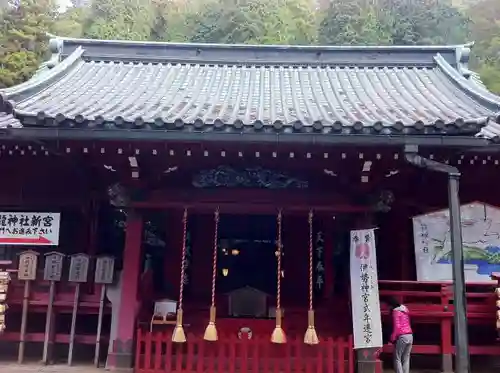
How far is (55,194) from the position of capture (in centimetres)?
901

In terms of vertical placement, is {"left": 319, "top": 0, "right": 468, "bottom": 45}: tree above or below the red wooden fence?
above

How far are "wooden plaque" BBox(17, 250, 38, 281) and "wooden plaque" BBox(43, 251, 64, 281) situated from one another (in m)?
0.16

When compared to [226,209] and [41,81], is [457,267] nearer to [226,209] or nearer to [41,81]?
[226,209]

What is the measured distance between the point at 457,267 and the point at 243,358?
9.75 feet

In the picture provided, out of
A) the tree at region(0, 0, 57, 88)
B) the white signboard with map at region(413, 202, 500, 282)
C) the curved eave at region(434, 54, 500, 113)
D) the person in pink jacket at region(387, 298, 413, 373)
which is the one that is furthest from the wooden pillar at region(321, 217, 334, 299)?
the tree at region(0, 0, 57, 88)

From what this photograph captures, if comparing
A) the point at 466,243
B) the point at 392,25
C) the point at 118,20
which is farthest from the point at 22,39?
the point at 466,243

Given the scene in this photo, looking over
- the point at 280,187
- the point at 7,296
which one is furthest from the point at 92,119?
the point at 7,296

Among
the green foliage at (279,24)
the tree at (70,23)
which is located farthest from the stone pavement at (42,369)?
the tree at (70,23)

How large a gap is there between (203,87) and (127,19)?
1977 cm

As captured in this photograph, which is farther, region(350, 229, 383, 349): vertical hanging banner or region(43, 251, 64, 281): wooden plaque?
region(43, 251, 64, 281): wooden plaque

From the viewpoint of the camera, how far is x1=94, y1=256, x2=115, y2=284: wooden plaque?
7.75 m

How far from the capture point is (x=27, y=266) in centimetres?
789

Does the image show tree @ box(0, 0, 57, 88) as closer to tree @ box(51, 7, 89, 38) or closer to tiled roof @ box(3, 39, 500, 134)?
tree @ box(51, 7, 89, 38)

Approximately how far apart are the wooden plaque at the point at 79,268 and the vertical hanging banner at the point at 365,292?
3910 millimetres
